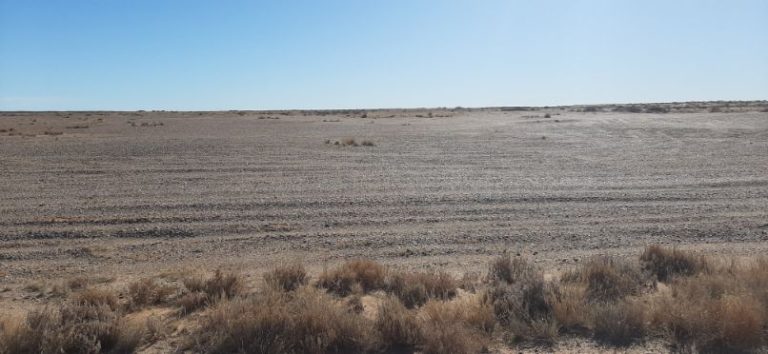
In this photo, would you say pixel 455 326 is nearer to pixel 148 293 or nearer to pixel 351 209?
pixel 148 293

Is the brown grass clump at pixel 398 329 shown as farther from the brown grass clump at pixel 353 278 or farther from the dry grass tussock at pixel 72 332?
the dry grass tussock at pixel 72 332

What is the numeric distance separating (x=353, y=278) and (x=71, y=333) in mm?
3485

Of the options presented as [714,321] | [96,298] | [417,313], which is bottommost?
[417,313]

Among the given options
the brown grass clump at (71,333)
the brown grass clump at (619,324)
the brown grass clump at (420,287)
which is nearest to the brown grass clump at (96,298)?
the brown grass clump at (71,333)

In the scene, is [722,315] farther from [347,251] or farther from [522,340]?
[347,251]

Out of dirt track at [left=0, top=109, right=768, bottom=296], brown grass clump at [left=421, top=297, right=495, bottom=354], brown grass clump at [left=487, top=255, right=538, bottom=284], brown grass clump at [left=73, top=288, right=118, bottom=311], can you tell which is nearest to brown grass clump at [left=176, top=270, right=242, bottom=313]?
brown grass clump at [left=73, top=288, right=118, bottom=311]

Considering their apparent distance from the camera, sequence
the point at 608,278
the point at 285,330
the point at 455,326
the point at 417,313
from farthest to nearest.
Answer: the point at 608,278, the point at 417,313, the point at 455,326, the point at 285,330

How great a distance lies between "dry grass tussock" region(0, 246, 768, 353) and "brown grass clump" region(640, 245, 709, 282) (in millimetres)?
182

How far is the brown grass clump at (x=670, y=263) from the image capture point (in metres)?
8.16

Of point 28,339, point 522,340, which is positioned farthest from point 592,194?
point 28,339

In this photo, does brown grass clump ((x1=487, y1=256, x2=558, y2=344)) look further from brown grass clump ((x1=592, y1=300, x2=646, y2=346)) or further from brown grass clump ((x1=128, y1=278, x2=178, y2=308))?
brown grass clump ((x1=128, y1=278, x2=178, y2=308))

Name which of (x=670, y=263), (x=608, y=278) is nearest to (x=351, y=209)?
(x=608, y=278)

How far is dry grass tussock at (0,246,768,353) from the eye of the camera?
5.80 m

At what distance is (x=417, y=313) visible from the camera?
266 inches
